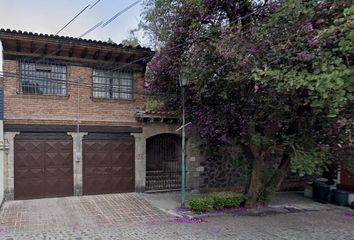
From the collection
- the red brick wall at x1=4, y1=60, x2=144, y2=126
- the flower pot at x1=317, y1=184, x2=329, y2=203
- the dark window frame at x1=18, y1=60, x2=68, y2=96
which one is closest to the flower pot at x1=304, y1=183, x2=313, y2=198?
the flower pot at x1=317, y1=184, x2=329, y2=203

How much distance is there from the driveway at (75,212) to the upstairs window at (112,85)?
12.8ft

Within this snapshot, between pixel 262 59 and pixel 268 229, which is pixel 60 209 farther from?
pixel 262 59

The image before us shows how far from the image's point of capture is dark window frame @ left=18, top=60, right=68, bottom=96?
11.8m

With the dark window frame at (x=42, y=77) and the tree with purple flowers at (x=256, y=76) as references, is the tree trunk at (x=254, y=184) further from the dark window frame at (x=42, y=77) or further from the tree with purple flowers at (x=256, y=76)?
the dark window frame at (x=42, y=77)

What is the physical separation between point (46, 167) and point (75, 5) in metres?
5.95

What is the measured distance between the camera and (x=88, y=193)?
41.7 feet

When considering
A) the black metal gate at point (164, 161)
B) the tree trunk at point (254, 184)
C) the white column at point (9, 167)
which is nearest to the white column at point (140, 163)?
the black metal gate at point (164, 161)

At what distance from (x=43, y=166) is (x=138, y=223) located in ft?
15.2

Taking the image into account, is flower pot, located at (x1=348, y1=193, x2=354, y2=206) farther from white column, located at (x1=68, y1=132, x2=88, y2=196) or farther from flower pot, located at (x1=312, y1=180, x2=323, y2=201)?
white column, located at (x1=68, y1=132, x2=88, y2=196)

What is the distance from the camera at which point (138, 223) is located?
946cm

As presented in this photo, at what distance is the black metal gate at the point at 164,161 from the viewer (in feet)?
46.4

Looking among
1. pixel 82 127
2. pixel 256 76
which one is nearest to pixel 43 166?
pixel 82 127

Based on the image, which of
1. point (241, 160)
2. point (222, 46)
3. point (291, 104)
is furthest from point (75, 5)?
point (241, 160)

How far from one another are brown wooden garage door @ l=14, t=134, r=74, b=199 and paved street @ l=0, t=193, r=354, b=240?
1.51 feet
